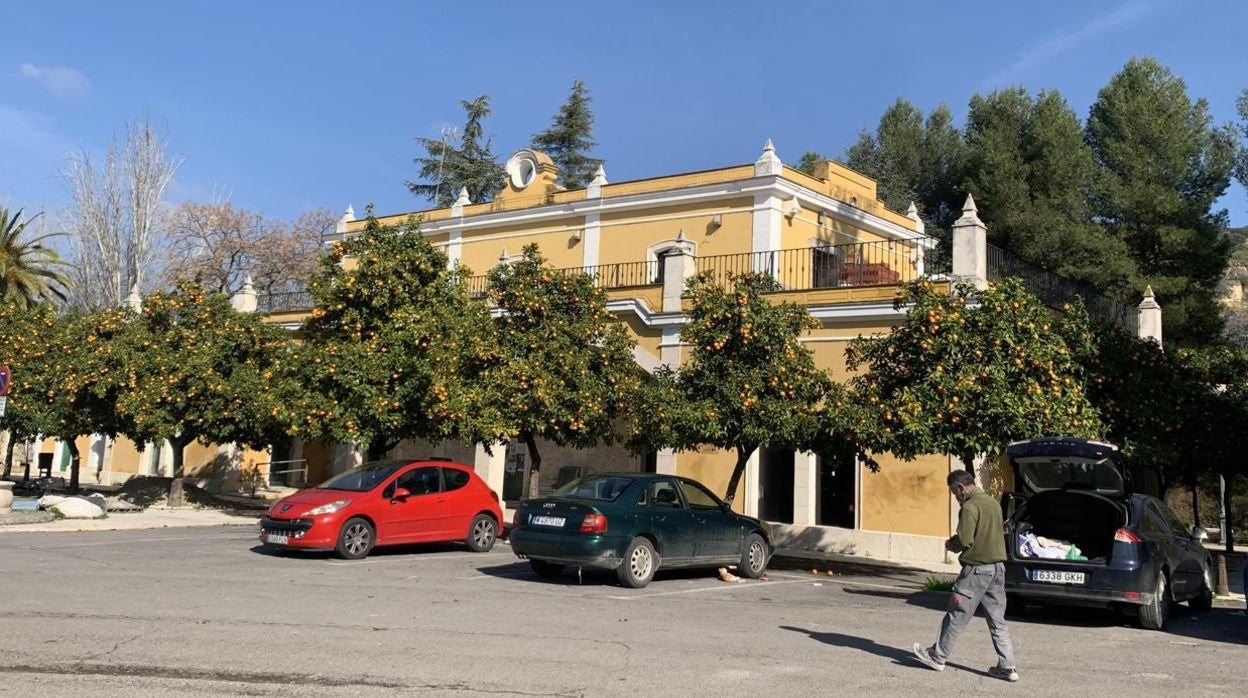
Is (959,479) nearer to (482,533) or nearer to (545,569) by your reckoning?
(545,569)

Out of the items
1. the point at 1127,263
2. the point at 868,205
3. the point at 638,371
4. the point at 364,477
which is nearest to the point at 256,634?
the point at 364,477

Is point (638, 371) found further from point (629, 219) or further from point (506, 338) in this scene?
point (629, 219)

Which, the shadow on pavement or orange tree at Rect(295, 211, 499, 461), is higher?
orange tree at Rect(295, 211, 499, 461)

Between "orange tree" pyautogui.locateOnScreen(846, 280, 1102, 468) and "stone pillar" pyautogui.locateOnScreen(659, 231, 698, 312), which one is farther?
"stone pillar" pyautogui.locateOnScreen(659, 231, 698, 312)

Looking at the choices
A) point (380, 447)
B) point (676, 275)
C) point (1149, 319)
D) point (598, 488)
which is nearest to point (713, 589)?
point (598, 488)

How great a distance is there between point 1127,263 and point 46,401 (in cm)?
3694

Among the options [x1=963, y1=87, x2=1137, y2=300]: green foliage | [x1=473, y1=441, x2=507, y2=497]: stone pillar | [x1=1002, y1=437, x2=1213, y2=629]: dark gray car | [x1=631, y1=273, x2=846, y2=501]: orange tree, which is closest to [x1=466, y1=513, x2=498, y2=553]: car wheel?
[x1=631, y1=273, x2=846, y2=501]: orange tree

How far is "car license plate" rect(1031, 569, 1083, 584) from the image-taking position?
10.5 metres

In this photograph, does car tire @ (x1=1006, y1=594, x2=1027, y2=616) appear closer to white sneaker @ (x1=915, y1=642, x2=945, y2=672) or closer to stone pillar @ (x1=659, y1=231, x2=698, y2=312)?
white sneaker @ (x1=915, y1=642, x2=945, y2=672)

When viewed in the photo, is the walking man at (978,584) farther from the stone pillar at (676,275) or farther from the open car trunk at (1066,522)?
the stone pillar at (676,275)

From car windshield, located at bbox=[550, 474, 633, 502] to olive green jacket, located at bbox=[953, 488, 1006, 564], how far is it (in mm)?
5594

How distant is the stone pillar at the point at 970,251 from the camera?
63.0 ft

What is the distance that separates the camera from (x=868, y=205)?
3438 cm

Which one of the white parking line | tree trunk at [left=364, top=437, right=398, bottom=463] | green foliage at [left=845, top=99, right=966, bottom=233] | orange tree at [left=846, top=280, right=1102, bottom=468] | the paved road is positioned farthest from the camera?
green foliage at [left=845, top=99, right=966, bottom=233]
